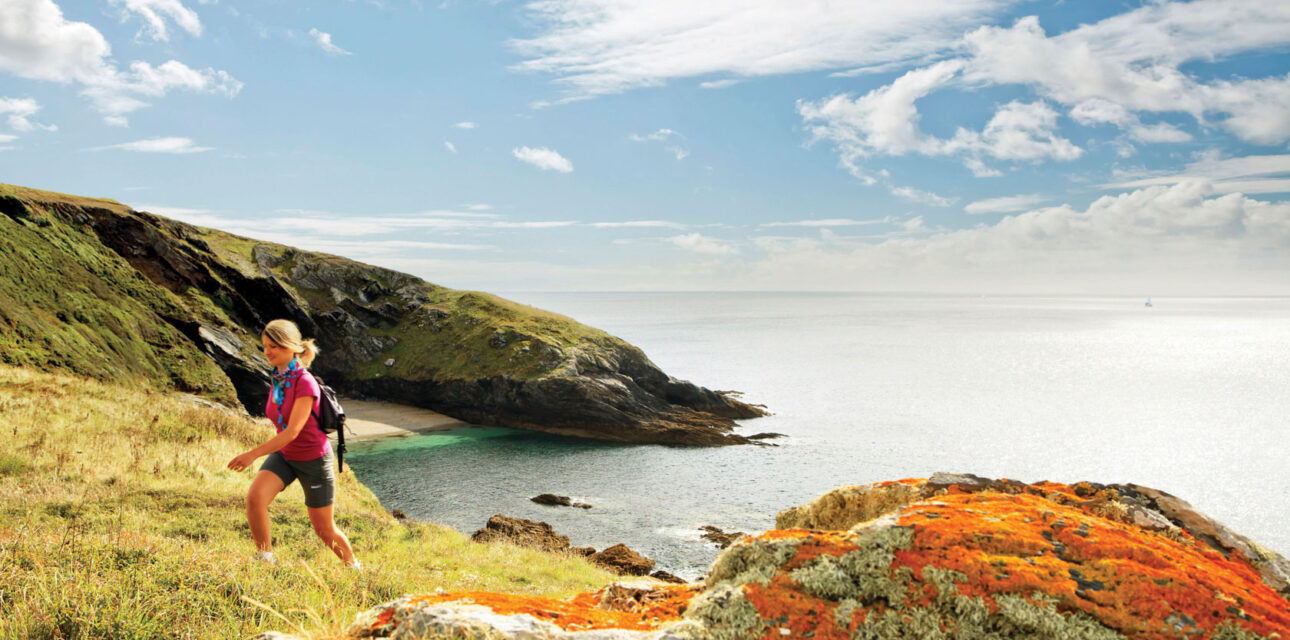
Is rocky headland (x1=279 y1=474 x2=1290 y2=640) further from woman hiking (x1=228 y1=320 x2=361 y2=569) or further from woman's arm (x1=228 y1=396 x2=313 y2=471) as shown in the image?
woman hiking (x1=228 y1=320 x2=361 y2=569)

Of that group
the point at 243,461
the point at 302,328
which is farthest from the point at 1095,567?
the point at 302,328

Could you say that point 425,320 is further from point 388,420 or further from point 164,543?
point 164,543

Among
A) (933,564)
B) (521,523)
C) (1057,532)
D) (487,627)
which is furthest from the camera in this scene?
(521,523)

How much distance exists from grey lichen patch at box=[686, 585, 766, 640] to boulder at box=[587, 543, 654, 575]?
23.3m

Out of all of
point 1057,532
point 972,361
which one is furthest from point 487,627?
point 972,361

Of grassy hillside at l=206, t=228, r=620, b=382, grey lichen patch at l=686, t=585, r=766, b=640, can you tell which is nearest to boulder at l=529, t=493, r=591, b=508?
grassy hillside at l=206, t=228, r=620, b=382

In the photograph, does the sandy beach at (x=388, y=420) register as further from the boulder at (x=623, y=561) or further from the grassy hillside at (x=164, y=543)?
the boulder at (x=623, y=561)

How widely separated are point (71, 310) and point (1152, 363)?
175228 millimetres

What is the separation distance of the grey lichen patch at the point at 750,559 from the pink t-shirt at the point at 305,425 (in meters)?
5.03

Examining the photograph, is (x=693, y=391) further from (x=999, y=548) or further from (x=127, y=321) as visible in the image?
(x=999, y=548)

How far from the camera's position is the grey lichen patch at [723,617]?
382 centimetres

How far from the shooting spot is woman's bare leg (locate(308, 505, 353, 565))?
25.6 ft

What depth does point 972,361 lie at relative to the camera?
136875 mm

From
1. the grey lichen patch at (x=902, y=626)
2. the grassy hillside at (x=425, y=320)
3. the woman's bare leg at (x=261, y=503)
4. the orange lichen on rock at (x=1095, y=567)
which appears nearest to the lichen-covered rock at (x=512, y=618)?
the grey lichen patch at (x=902, y=626)
